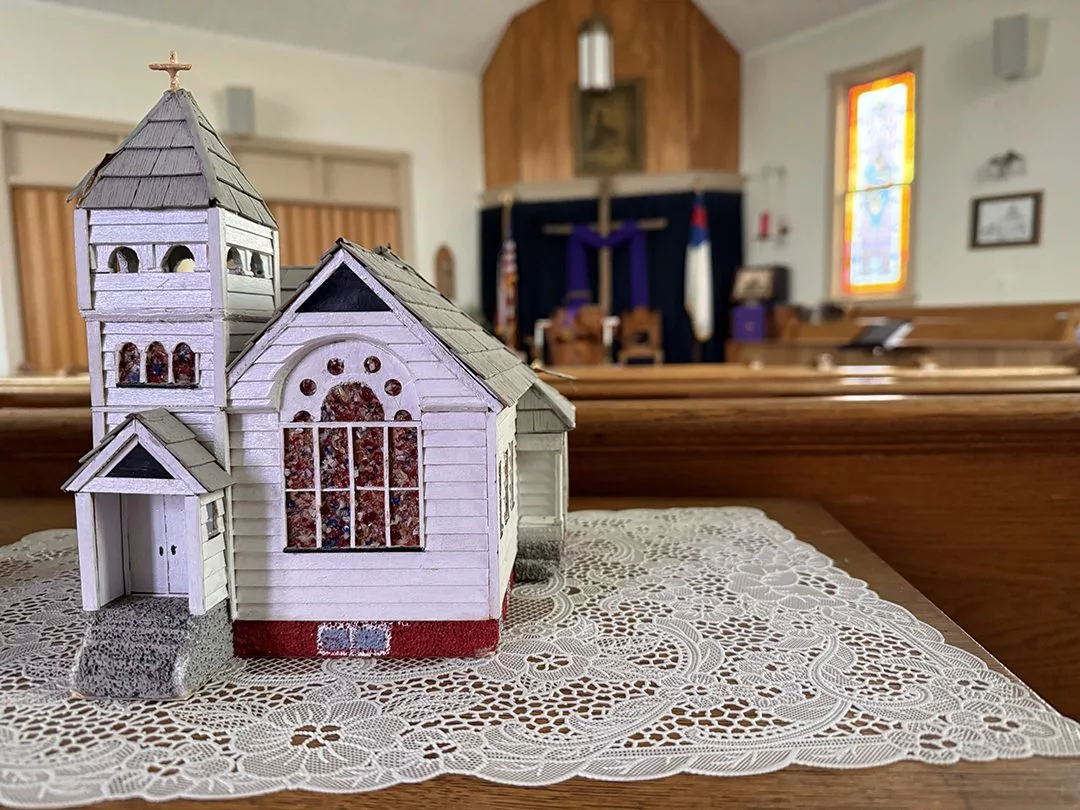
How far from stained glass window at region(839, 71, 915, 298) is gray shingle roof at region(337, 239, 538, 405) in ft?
19.5

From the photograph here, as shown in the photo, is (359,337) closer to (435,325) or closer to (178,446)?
(435,325)

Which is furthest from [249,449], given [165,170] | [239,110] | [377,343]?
[239,110]

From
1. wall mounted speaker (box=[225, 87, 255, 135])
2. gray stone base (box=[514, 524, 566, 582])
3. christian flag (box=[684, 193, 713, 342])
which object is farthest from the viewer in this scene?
christian flag (box=[684, 193, 713, 342])

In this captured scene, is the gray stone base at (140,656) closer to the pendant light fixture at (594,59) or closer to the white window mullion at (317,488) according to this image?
the white window mullion at (317,488)

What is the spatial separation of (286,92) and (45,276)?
245 cm

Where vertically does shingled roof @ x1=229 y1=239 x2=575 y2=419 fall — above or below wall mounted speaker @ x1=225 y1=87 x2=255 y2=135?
below

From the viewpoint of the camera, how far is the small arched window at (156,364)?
76 centimetres

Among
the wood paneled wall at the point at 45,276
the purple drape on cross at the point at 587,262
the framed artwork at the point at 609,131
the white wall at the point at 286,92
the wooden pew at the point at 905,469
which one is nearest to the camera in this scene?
the wooden pew at the point at 905,469

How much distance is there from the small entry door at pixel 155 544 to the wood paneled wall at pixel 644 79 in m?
6.84

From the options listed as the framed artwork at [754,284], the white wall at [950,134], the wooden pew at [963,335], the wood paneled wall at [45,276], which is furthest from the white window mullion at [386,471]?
the framed artwork at [754,284]

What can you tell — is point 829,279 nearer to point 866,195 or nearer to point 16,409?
point 866,195

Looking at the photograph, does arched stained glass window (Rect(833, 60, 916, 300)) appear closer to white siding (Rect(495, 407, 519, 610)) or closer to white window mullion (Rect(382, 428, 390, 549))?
white siding (Rect(495, 407, 519, 610))

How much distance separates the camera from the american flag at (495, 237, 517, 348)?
23.2ft

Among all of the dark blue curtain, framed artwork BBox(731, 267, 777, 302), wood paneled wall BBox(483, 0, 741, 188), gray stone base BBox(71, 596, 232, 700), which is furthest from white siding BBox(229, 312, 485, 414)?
wood paneled wall BBox(483, 0, 741, 188)
